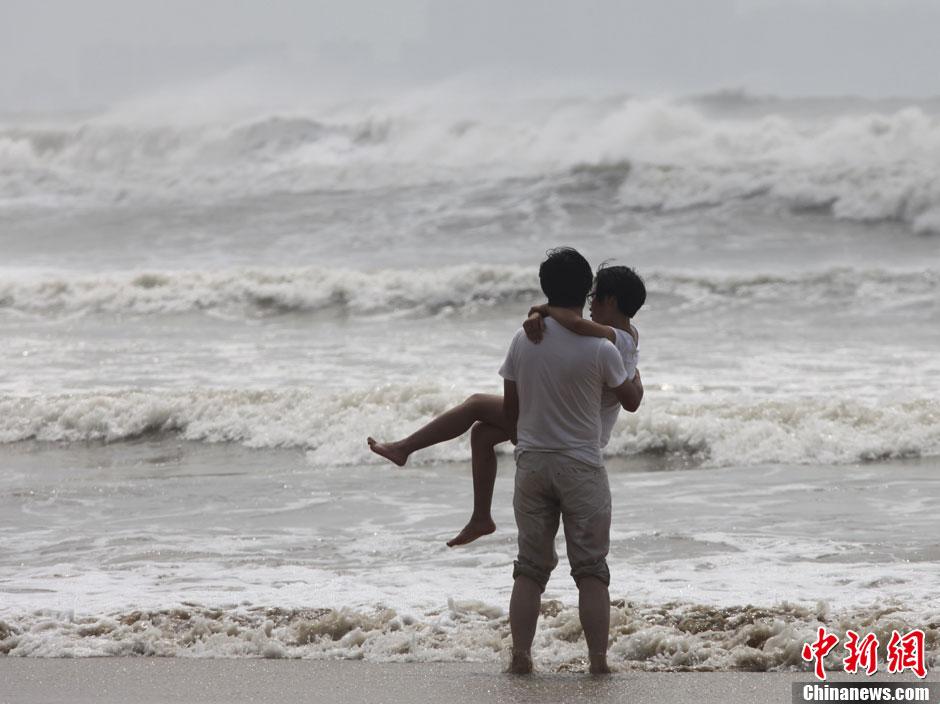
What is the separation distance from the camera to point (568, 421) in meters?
4.04

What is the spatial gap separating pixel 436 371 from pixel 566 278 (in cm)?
924

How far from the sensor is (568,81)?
39.0 m

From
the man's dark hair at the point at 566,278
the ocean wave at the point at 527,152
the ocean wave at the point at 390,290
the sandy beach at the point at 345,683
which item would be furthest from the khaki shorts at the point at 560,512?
the ocean wave at the point at 527,152

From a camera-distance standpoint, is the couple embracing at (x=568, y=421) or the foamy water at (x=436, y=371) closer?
the couple embracing at (x=568, y=421)

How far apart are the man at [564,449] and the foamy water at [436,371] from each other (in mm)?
325

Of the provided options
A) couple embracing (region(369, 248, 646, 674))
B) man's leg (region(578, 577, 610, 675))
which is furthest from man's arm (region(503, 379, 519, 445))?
man's leg (region(578, 577, 610, 675))

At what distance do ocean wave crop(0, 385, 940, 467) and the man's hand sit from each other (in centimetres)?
537

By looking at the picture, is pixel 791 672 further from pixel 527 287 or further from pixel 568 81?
pixel 568 81

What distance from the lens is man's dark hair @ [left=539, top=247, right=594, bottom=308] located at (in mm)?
4012

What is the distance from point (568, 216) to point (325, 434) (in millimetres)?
15437

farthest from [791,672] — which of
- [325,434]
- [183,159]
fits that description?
[183,159]

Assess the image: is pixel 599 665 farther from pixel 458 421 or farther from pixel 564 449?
pixel 458 421

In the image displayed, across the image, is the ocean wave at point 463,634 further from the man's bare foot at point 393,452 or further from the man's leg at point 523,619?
the man's bare foot at point 393,452

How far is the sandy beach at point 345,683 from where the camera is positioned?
3916 mm
